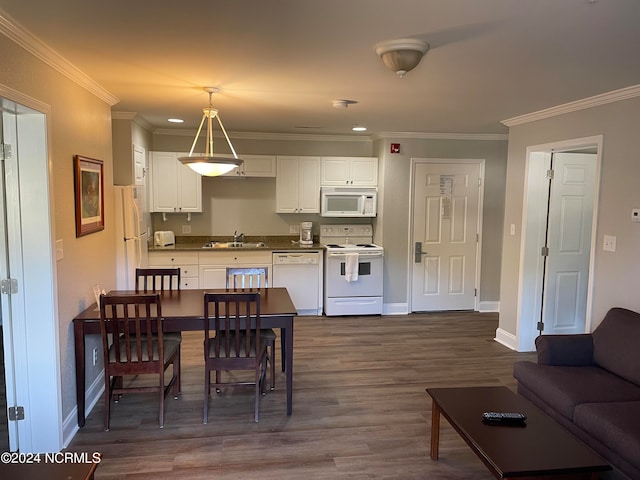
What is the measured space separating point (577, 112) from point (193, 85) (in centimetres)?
329

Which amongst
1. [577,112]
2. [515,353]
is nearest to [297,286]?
[515,353]

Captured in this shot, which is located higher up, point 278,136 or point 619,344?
point 278,136

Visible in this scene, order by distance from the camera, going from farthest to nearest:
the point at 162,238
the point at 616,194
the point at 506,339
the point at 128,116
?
1. the point at 162,238
2. the point at 506,339
3. the point at 128,116
4. the point at 616,194

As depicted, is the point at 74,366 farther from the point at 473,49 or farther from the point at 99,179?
the point at 473,49

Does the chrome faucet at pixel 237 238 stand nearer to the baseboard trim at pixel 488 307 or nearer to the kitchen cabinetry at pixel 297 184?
the kitchen cabinetry at pixel 297 184

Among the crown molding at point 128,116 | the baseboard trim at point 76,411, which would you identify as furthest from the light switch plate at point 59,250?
the crown molding at point 128,116

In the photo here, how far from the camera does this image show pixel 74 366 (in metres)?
3.21

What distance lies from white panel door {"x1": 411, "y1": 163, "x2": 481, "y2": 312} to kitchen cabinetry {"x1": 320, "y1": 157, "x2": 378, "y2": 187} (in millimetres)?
608

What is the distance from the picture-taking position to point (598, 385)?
2.97m

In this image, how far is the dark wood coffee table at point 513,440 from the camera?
2043mm

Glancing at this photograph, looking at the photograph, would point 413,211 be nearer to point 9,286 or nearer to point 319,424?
point 319,424

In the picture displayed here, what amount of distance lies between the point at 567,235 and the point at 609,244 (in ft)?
3.74

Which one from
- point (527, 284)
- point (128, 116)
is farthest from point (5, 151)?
point (527, 284)

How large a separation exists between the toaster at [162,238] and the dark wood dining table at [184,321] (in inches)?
87.1
